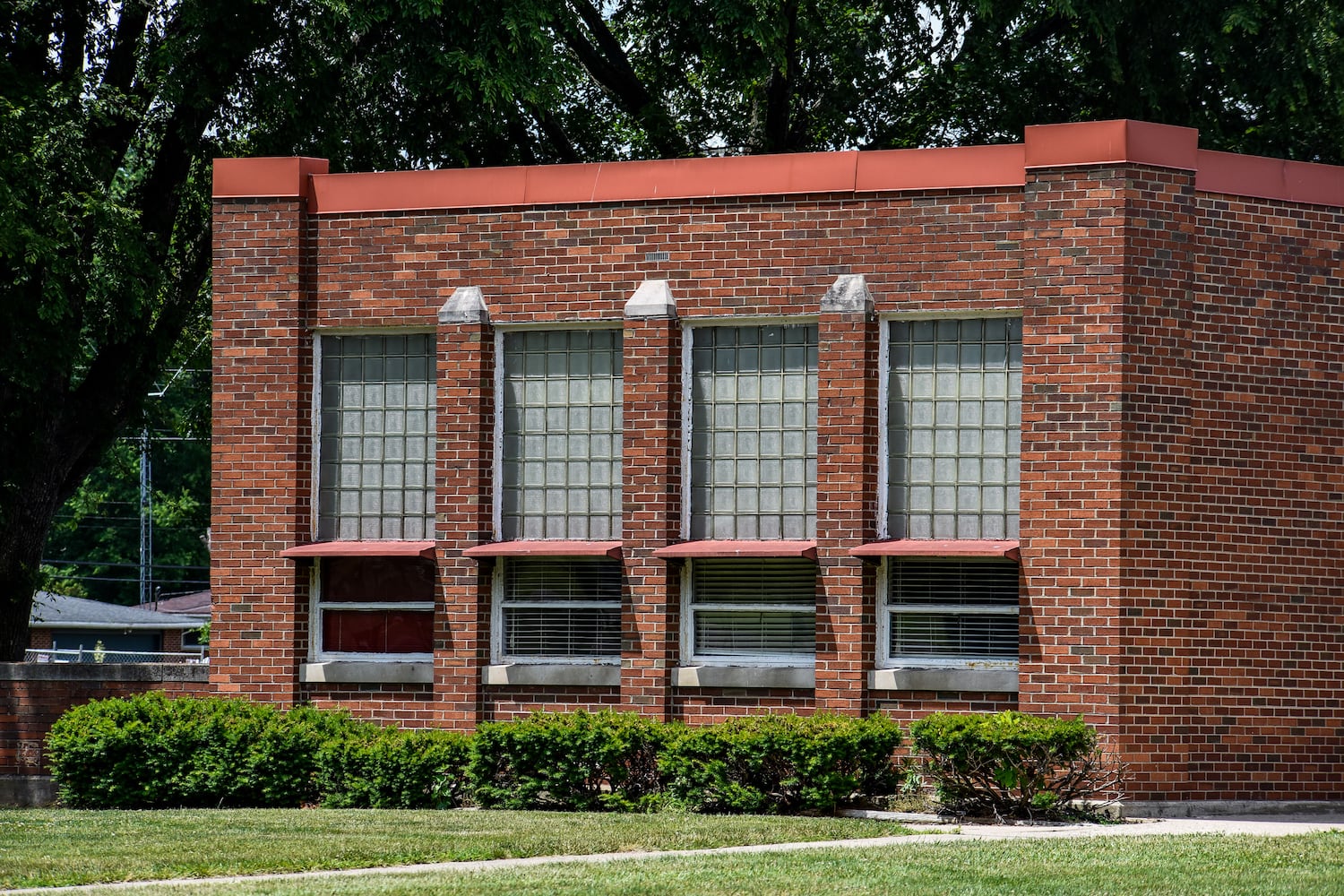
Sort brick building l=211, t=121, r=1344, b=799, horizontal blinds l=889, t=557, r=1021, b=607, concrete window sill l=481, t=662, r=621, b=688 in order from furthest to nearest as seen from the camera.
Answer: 1. concrete window sill l=481, t=662, r=621, b=688
2. horizontal blinds l=889, t=557, r=1021, b=607
3. brick building l=211, t=121, r=1344, b=799

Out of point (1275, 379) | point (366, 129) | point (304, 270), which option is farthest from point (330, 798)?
point (366, 129)

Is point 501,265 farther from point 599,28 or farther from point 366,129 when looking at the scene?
point 599,28

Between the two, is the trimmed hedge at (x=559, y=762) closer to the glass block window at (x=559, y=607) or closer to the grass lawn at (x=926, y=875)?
the glass block window at (x=559, y=607)

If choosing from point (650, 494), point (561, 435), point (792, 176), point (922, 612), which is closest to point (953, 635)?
point (922, 612)

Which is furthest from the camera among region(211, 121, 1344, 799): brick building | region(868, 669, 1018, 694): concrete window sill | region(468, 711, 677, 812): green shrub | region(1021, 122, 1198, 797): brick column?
region(868, 669, 1018, 694): concrete window sill

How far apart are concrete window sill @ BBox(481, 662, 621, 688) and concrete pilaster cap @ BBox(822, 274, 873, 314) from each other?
13.1 ft

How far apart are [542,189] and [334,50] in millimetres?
6656

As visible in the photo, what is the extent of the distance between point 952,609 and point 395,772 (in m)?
5.22

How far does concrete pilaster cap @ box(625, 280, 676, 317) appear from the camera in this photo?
17.6 m

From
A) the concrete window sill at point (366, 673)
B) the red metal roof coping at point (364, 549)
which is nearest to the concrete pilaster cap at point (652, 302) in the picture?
the red metal roof coping at point (364, 549)

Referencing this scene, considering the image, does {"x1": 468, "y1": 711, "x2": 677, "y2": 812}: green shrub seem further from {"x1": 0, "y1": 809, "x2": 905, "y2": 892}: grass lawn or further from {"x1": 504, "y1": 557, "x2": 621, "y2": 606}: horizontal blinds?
{"x1": 504, "y1": 557, "x2": 621, "y2": 606}: horizontal blinds

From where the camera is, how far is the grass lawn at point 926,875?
1091 centimetres

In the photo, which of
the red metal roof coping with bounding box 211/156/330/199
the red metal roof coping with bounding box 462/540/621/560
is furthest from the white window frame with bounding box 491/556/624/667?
the red metal roof coping with bounding box 211/156/330/199

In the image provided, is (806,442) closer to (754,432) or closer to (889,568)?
(754,432)
